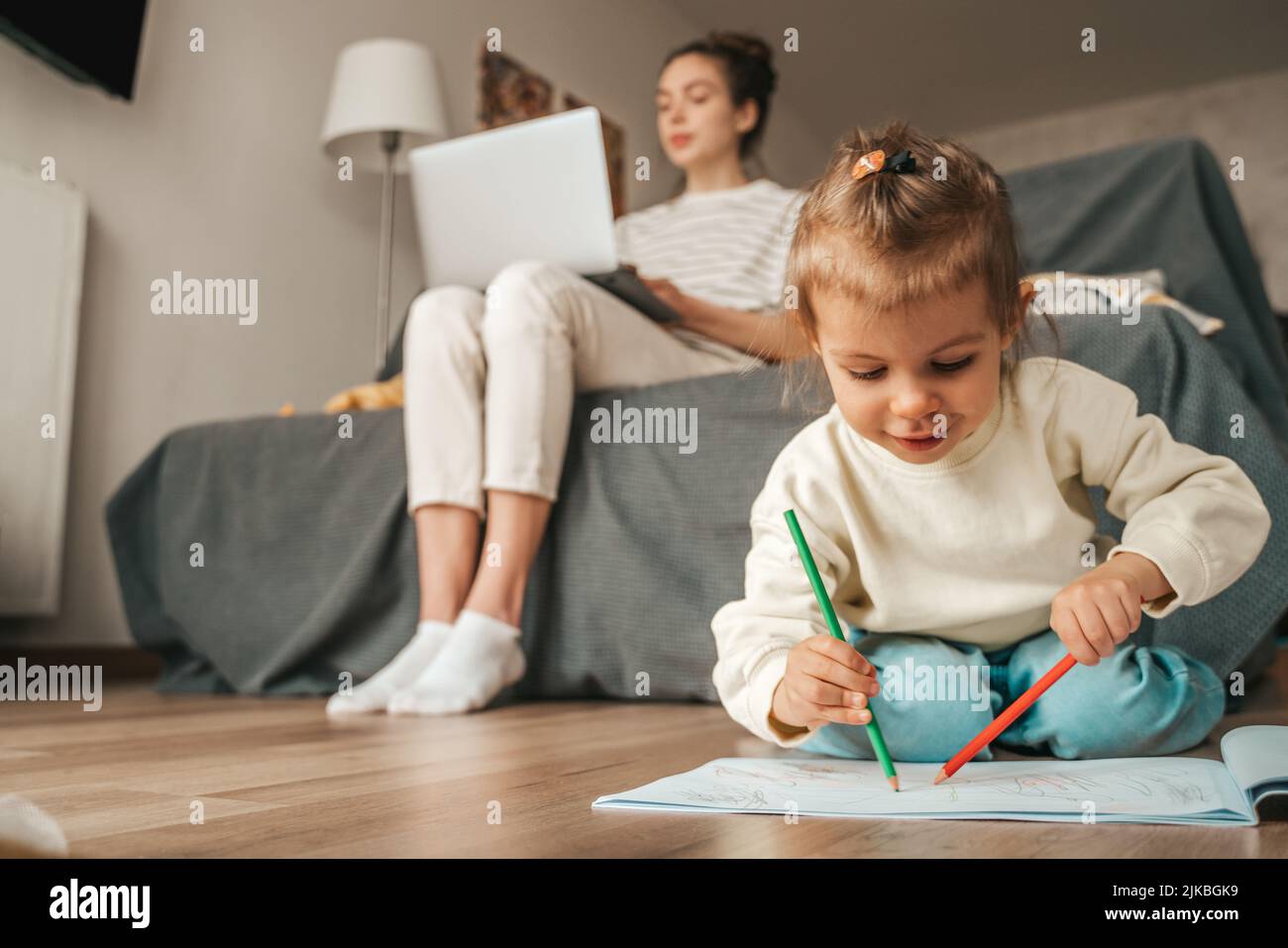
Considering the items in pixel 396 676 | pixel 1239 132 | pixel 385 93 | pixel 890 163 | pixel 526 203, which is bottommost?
pixel 396 676

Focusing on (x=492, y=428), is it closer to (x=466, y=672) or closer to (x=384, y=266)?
(x=466, y=672)

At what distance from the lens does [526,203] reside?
1.44 meters

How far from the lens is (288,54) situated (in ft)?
8.36

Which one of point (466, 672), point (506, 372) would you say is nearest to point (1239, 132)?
point (506, 372)

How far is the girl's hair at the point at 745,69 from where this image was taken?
2.03 meters

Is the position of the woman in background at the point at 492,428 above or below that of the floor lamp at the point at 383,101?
below

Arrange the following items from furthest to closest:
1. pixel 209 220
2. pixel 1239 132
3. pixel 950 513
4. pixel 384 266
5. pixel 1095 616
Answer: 1. pixel 1239 132
2. pixel 384 266
3. pixel 209 220
4. pixel 950 513
5. pixel 1095 616

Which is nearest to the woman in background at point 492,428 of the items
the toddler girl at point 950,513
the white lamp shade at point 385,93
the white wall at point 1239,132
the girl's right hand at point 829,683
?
the toddler girl at point 950,513

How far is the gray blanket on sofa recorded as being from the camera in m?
1.09

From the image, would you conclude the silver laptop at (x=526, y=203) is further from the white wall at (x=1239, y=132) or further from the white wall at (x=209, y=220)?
the white wall at (x=1239, y=132)

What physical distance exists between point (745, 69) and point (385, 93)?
86 centimetres

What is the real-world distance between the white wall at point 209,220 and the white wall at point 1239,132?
2.89 m

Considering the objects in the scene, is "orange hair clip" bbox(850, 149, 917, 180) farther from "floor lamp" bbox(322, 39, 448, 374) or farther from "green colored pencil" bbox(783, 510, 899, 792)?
"floor lamp" bbox(322, 39, 448, 374)
